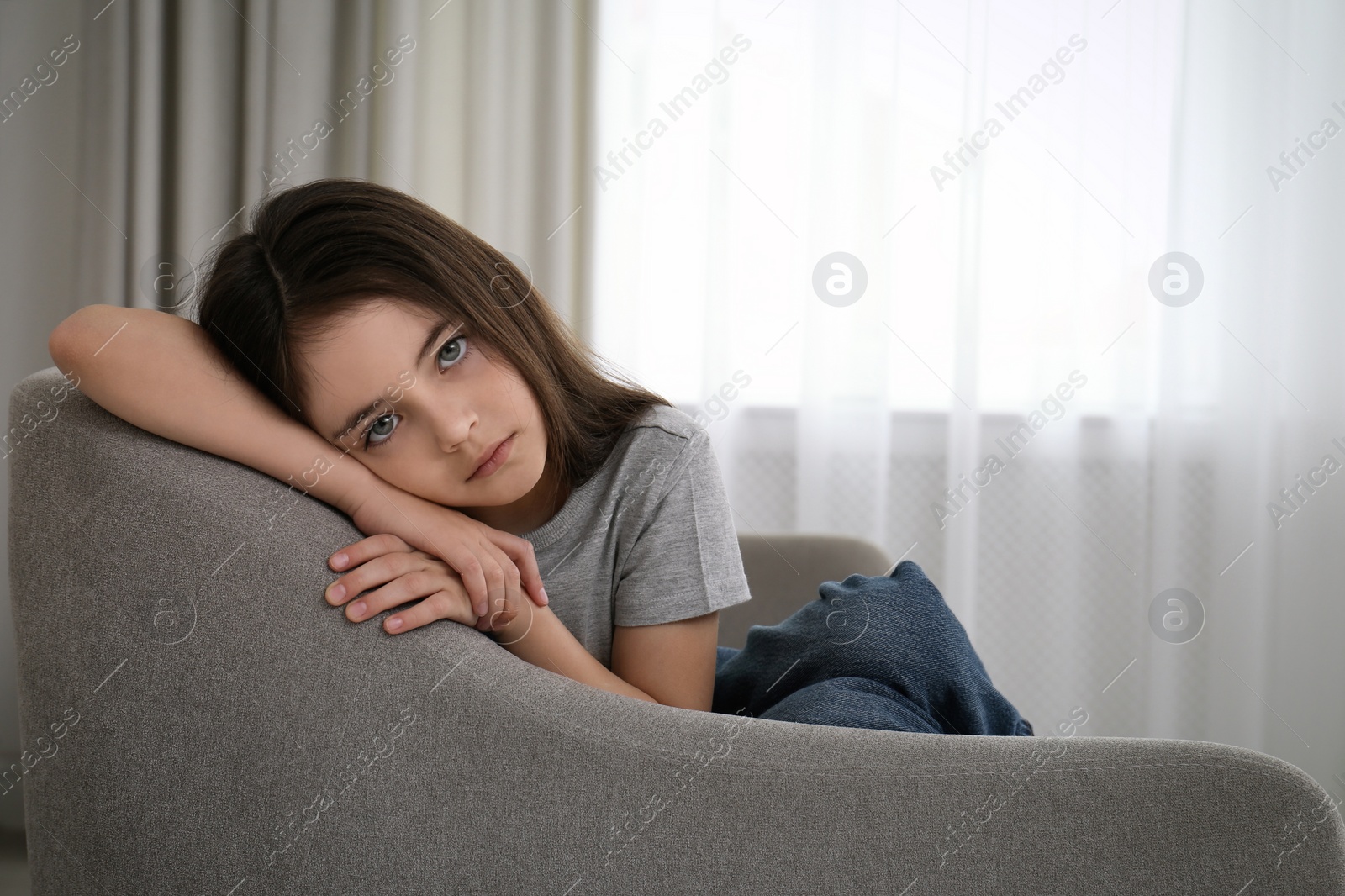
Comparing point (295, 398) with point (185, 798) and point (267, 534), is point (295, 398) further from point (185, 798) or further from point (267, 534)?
point (185, 798)

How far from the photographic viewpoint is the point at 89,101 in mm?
2039

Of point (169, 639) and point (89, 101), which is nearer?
point (169, 639)

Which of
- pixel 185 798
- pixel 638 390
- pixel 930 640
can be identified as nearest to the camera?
pixel 185 798

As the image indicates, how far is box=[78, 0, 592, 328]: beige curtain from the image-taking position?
2018 mm

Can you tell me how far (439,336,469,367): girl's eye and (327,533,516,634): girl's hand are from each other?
0.21 metres

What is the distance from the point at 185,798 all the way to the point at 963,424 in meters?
1.87

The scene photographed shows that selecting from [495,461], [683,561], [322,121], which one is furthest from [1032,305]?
[322,121]

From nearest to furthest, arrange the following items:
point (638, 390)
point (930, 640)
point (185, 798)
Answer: point (185, 798) → point (930, 640) → point (638, 390)

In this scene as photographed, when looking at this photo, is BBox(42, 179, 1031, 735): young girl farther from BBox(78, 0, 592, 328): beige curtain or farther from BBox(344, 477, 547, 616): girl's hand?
BBox(78, 0, 592, 328): beige curtain

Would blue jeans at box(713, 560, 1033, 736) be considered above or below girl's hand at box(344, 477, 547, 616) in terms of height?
below

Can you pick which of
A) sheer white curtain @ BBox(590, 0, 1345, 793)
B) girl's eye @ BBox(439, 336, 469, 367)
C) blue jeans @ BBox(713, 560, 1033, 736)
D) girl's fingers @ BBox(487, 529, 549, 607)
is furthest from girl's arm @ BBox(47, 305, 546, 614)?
sheer white curtain @ BBox(590, 0, 1345, 793)

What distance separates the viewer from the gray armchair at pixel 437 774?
479 millimetres

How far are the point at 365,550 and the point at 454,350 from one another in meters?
0.27

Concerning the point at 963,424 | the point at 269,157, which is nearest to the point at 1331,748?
the point at 963,424
